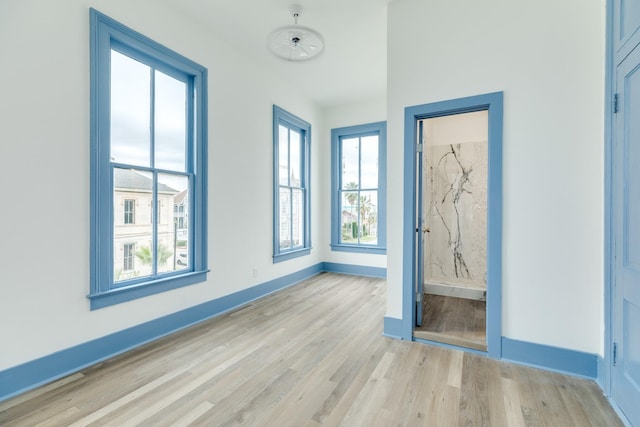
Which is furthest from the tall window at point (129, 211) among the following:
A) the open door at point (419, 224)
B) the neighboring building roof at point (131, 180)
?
the open door at point (419, 224)

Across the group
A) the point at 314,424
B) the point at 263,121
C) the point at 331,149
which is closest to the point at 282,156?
the point at 263,121

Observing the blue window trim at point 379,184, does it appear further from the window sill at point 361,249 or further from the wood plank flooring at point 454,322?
the wood plank flooring at point 454,322

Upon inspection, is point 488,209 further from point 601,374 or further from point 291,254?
point 291,254

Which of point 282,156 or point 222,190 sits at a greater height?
point 282,156

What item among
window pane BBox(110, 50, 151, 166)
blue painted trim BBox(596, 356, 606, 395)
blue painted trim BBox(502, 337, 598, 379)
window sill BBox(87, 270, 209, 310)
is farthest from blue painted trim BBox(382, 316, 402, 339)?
window pane BBox(110, 50, 151, 166)

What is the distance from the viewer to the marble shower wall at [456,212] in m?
4.38

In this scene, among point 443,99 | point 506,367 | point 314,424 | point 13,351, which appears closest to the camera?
point 314,424

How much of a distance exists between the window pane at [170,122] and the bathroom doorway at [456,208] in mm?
3112

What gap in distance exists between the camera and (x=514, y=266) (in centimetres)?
237

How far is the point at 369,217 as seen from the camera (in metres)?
5.49

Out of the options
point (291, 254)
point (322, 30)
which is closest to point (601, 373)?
point (291, 254)

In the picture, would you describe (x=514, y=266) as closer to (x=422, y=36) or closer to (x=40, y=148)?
(x=422, y=36)

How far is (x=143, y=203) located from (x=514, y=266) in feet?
10.7

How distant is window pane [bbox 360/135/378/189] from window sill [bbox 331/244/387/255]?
3.64 ft
